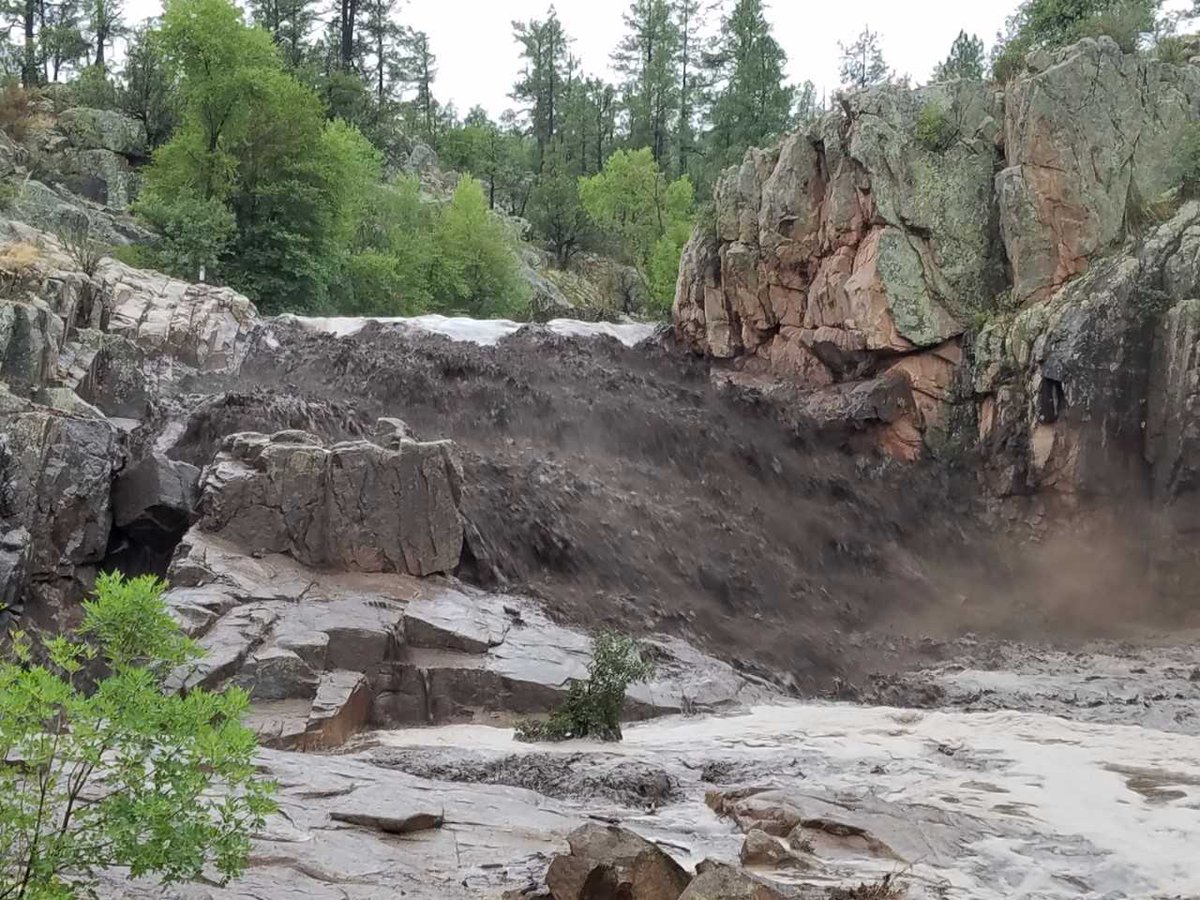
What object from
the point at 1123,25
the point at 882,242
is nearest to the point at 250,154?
the point at 882,242

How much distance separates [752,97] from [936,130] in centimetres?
2665

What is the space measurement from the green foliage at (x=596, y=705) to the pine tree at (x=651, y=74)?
185ft

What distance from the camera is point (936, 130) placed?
2728cm

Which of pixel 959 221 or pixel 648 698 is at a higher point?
pixel 959 221

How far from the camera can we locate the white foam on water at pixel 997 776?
776 centimetres

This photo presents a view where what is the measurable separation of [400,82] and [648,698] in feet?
197

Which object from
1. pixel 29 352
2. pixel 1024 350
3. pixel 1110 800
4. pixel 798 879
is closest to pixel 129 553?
pixel 29 352

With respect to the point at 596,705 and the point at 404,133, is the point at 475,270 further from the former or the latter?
the point at 596,705

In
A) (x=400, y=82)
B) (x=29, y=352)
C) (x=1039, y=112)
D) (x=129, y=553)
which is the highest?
(x=400, y=82)

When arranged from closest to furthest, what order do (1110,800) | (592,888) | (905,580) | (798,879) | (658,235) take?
(592,888)
(798,879)
(1110,800)
(905,580)
(658,235)

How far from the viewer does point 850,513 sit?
974 inches

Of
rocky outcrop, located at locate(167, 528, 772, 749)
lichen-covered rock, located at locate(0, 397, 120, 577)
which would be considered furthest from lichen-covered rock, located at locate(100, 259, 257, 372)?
rocky outcrop, located at locate(167, 528, 772, 749)

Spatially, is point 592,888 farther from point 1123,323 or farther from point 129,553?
point 1123,323

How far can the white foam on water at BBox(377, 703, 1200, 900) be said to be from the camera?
776 centimetres
